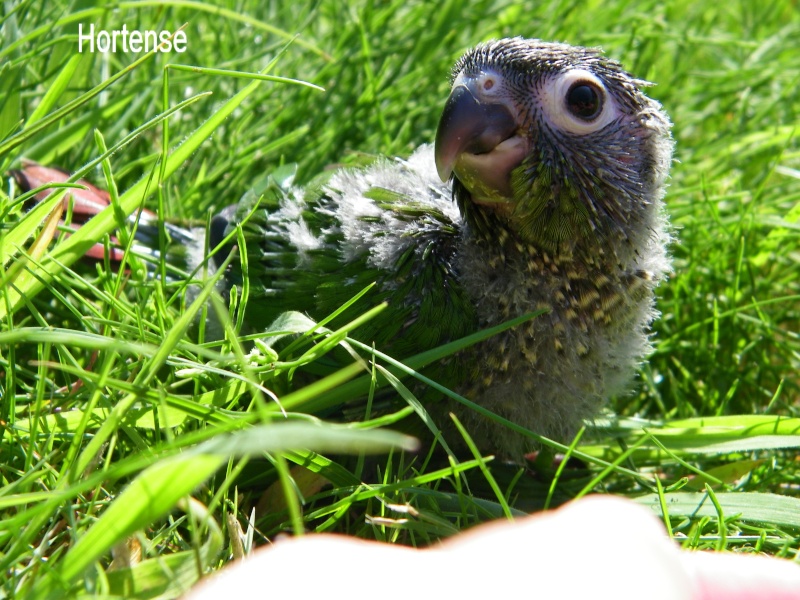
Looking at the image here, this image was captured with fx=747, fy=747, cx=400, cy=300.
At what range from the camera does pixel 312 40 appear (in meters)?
2.85

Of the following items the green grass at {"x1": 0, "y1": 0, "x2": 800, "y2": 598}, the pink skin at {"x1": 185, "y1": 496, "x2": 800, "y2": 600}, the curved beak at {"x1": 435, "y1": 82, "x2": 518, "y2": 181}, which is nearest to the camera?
the pink skin at {"x1": 185, "y1": 496, "x2": 800, "y2": 600}

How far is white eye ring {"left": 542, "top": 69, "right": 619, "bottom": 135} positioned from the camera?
1.53 meters

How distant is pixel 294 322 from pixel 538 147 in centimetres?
61

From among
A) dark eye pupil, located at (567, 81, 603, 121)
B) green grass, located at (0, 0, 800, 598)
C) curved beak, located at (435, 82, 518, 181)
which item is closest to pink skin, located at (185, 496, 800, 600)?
green grass, located at (0, 0, 800, 598)

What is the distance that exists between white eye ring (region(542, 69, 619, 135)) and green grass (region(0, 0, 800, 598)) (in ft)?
1.84

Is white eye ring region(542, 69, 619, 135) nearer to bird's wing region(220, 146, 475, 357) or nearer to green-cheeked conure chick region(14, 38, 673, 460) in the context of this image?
green-cheeked conure chick region(14, 38, 673, 460)

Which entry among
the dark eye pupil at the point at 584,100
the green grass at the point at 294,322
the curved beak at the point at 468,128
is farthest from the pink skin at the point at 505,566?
the dark eye pupil at the point at 584,100

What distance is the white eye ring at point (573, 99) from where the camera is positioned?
1.53 metres

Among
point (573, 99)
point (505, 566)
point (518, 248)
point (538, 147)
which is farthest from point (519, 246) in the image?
point (505, 566)

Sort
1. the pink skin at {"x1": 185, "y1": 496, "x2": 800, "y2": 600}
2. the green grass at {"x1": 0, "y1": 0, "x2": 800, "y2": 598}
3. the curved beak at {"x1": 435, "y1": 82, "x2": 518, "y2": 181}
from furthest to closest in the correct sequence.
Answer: the curved beak at {"x1": 435, "y1": 82, "x2": 518, "y2": 181}
the green grass at {"x1": 0, "y1": 0, "x2": 800, "y2": 598}
the pink skin at {"x1": 185, "y1": 496, "x2": 800, "y2": 600}

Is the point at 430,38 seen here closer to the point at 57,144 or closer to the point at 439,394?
the point at 57,144

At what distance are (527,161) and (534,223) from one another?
127 mm

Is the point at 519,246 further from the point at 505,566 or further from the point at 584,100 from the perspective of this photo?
the point at 505,566

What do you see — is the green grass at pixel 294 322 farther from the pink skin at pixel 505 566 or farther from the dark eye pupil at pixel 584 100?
the dark eye pupil at pixel 584 100
